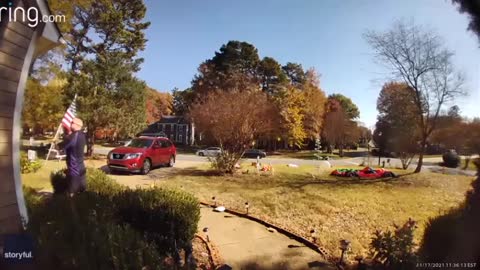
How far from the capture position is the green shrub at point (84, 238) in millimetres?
2262

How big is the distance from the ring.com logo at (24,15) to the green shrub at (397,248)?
3562 mm

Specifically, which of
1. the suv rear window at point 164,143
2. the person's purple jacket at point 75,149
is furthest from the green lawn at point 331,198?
the person's purple jacket at point 75,149

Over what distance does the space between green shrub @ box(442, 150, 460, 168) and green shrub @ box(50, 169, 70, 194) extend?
350 cm

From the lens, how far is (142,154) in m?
2.82

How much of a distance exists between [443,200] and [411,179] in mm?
352

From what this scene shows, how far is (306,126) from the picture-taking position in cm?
286

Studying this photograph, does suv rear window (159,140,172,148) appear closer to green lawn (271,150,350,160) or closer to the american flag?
the american flag

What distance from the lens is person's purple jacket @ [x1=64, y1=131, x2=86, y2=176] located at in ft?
8.46

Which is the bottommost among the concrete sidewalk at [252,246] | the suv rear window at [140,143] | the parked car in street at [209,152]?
the concrete sidewalk at [252,246]

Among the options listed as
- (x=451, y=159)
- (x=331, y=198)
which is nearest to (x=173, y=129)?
(x=331, y=198)

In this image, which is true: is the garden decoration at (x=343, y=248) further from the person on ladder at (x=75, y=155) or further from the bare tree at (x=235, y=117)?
the person on ladder at (x=75, y=155)

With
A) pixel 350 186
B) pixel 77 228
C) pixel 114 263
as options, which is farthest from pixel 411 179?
pixel 77 228

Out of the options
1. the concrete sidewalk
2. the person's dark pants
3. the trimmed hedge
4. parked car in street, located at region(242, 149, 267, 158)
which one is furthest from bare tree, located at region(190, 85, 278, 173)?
the trimmed hedge

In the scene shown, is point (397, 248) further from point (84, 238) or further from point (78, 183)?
point (78, 183)
